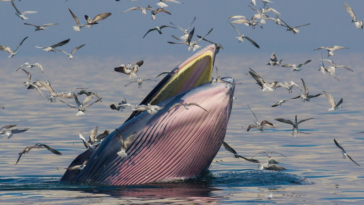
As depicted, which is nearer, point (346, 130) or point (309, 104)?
point (346, 130)

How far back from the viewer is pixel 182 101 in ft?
36.7

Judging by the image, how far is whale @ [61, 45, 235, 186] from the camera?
11297mm

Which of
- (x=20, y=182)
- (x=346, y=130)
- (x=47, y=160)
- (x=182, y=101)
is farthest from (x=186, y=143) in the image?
(x=346, y=130)

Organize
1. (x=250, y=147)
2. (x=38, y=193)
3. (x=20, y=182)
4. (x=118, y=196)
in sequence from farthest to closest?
(x=250, y=147)
(x=20, y=182)
(x=38, y=193)
(x=118, y=196)

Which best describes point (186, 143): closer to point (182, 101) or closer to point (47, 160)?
point (182, 101)

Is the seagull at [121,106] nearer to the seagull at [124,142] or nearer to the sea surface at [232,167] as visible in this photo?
the seagull at [124,142]

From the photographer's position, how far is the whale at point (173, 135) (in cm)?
1130

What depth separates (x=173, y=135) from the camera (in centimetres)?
1148

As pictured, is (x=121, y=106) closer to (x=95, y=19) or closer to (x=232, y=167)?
(x=95, y=19)

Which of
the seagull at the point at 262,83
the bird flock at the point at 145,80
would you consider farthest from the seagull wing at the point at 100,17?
the seagull at the point at 262,83

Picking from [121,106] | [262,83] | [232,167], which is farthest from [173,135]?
[232,167]

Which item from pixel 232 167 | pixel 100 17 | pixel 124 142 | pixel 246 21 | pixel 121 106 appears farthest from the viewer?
pixel 232 167

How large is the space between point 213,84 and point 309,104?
24.1 m

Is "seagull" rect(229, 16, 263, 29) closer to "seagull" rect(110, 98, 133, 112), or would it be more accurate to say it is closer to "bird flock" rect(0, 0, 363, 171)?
"bird flock" rect(0, 0, 363, 171)
